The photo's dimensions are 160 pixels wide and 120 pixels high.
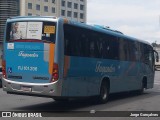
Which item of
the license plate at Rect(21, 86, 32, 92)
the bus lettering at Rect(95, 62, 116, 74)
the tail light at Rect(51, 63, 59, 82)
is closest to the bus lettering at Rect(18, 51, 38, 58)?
the tail light at Rect(51, 63, 59, 82)

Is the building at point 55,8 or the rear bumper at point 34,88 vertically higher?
the building at point 55,8

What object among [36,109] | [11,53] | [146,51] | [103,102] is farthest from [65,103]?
[146,51]

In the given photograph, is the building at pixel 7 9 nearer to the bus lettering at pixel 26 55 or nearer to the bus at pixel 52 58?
the bus at pixel 52 58

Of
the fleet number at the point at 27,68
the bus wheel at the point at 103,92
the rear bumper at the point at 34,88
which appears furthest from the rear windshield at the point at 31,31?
the bus wheel at the point at 103,92

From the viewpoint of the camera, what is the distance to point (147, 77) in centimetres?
2455

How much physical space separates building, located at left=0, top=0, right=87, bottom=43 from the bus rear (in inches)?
3047

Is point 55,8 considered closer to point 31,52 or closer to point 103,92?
point 103,92

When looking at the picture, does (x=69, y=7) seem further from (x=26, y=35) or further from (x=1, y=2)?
(x=26, y=35)

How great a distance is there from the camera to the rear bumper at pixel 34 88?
13984 mm

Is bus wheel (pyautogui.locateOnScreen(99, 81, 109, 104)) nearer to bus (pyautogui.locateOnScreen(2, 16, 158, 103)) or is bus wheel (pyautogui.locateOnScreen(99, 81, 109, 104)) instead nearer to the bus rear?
bus (pyautogui.locateOnScreen(2, 16, 158, 103))

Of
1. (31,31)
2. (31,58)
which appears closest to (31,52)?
(31,58)

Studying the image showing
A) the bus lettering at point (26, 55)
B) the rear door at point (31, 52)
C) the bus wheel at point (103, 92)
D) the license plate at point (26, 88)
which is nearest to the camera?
the rear door at point (31, 52)

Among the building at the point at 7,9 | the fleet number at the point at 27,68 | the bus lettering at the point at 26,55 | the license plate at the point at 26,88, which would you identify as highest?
the building at the point at 7,9

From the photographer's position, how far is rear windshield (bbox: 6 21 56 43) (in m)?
14.3
